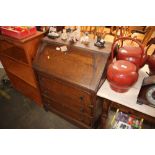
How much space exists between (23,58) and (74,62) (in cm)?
81

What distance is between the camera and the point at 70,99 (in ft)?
4.71

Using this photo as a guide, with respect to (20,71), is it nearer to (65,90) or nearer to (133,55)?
(65,90)

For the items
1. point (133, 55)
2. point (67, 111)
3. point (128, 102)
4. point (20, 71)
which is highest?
point (133, 55)

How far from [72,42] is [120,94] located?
702mm

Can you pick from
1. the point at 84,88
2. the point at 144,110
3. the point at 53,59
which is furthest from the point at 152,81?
the point at 53,59

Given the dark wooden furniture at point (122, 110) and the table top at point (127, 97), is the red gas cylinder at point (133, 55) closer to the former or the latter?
the table top at point (127, 97)

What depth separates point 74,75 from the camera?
124 cm

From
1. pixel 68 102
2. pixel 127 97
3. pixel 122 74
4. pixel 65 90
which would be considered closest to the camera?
pixel 122 74

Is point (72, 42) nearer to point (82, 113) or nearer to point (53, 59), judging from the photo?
point (53, 59)

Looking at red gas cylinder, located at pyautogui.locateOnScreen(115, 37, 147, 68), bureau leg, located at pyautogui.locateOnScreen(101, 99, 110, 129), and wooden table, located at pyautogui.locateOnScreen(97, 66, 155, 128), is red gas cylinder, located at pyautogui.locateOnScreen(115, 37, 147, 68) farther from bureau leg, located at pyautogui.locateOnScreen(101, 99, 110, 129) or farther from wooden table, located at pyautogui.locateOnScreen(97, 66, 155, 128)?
bureau leg, located at pyautogui.locateOnScreen(101, 99, 110, 129)

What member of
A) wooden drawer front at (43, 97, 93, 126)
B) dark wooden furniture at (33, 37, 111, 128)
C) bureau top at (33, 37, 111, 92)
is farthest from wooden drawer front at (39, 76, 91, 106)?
wooden drawer front at (43, 97, 93, 126)

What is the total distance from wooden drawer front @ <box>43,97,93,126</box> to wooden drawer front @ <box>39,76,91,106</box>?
0.23m

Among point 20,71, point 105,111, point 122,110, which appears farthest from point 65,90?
point 20,71

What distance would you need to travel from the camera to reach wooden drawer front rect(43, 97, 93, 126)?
1511 mm
